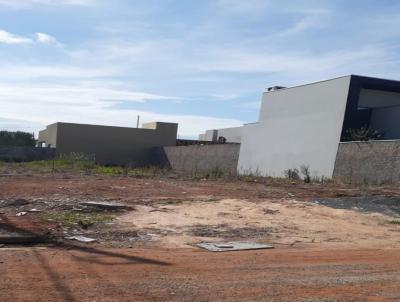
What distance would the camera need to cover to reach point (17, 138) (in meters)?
84.8

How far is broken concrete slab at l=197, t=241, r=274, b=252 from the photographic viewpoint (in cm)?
1052

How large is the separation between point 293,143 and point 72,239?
2917cm

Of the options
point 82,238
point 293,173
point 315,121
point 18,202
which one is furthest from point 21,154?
point 82,238

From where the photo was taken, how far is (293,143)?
38688 mm

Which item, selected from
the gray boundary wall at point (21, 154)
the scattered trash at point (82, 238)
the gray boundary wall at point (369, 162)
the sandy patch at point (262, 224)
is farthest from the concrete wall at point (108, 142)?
the scattered trash at point (82, 238)

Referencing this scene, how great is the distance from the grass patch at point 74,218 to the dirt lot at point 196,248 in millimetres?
24

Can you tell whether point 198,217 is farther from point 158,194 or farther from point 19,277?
point 19,277

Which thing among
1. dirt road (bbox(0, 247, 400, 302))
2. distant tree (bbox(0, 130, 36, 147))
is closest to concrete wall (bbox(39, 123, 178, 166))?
distant tree (bbox(0, 130, 36, 147))

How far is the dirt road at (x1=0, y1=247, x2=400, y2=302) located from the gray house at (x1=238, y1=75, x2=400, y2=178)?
2457 centimetres

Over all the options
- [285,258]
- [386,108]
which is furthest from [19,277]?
[386,108]

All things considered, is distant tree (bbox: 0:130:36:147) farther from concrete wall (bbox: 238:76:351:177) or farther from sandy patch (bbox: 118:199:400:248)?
sandy patch (bbox: 118:199:400:248)

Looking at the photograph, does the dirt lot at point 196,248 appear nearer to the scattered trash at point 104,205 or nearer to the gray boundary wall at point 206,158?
the scattered trash at point 104,205

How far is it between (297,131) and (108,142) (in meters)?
30.1

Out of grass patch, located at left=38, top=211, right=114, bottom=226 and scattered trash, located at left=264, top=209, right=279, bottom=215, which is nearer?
grass patch, located at left=38, top=211, right=114, bottom=226
